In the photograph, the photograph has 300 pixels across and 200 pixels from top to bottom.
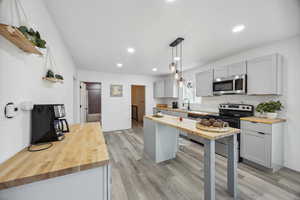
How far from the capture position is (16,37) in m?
0.75

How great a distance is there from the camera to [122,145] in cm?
339

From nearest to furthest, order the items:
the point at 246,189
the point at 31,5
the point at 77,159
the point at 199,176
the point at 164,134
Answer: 1. the point at 77,159
2. the point at 31,5
3. the point at 246,189
4. the point at 199,176
5. the point at 164,134

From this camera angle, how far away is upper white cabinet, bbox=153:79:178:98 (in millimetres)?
4961

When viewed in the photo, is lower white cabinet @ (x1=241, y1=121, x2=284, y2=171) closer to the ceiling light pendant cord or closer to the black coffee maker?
the black coffee maker

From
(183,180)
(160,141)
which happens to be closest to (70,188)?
(183,180)

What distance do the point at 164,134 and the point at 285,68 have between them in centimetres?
272

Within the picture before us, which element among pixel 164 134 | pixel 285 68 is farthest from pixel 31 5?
pixel 285 68

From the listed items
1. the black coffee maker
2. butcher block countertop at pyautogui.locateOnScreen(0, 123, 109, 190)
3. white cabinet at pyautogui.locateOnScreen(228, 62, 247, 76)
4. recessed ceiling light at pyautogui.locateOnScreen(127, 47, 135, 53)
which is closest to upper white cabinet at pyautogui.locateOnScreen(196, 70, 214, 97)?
white cabinet at pyautogui.locateOnScreen(228, 62, 247, 76)

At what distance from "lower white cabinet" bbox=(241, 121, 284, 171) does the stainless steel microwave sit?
2.51 feet

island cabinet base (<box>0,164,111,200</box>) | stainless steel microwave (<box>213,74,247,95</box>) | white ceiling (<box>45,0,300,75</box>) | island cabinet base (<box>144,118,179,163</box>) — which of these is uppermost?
white ceiling (<box>45,0,300,75</box>)

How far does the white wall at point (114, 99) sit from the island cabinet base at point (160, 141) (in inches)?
105

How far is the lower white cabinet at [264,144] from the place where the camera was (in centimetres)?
207

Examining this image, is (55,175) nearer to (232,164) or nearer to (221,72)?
(232,164)

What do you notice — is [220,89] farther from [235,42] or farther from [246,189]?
[246,189]
